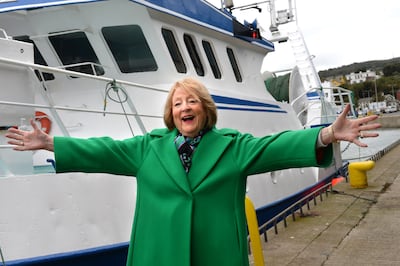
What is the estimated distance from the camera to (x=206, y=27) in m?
6.31

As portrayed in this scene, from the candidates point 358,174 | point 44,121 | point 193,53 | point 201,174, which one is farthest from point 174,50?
point 358,174

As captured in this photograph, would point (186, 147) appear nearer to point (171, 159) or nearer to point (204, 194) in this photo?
point (171, 159)

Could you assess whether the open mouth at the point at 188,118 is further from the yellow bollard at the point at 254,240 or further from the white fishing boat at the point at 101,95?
the yellow bollard at the point at 254,240

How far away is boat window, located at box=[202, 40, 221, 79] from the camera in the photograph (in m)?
6.73

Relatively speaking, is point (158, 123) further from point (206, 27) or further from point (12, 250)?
point (12, 250)

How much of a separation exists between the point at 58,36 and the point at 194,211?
4217 millimetres

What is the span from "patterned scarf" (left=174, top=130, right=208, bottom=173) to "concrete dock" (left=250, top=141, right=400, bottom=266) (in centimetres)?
290

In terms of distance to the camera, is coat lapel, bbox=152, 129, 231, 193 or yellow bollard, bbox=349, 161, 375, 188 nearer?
coat lapel, bbox=152, 129, 231, 193

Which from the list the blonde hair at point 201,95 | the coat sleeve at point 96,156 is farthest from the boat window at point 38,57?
the blonde hair at point 201,95

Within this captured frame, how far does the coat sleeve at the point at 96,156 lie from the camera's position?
7.03 ft

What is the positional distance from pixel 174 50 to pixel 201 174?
4.08 metres

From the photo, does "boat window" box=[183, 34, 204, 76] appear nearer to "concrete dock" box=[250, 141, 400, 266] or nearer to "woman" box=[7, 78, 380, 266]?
"concrete dock" box=[250, 141, 400, 266]

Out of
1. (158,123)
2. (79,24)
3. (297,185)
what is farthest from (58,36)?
(297,185)

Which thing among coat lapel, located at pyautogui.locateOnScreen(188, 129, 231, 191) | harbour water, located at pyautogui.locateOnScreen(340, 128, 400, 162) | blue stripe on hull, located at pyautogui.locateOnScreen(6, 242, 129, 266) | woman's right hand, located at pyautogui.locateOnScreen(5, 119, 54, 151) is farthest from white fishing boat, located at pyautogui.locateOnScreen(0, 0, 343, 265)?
harbour water, located at pyautogui.locateOnScreen(340, 128, 400, 162)
